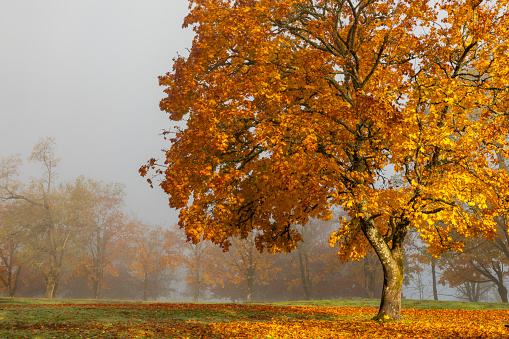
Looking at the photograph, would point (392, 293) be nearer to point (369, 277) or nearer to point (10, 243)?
point (369, 277)

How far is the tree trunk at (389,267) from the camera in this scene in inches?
527

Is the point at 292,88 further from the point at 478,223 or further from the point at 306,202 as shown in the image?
the point at 478,223

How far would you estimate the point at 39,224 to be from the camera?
117 feet

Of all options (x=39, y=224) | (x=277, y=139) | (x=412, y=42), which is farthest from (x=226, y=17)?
(x=39, y=224)

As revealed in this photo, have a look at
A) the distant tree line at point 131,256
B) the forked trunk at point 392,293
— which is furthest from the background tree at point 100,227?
the forked trunk at point 392,293

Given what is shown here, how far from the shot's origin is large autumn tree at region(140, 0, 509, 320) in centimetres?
1193

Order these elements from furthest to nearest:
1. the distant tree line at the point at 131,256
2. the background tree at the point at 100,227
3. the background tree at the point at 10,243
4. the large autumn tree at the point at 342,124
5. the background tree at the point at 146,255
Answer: the background tree at the point at 146,255 → the background tree at the point at 100,227 → the distant tree line at the point at 131,256 → the background tree at the point at 10,243 → the large autumn tree at the point at 342,124

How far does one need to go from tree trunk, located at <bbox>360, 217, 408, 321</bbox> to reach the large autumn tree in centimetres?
5

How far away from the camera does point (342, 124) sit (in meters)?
13.6

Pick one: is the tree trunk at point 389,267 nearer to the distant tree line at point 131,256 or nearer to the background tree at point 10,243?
the distant tree line at point 131,256

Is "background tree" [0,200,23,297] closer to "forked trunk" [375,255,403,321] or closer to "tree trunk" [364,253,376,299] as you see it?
"forked trunk" [375,255,403,321]

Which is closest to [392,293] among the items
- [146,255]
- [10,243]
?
[10,243]

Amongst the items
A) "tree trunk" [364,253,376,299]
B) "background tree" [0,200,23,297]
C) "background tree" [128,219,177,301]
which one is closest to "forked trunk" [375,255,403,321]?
"tree trunk" [364,253,376,299]

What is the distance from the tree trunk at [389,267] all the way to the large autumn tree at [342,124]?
0.18ft
